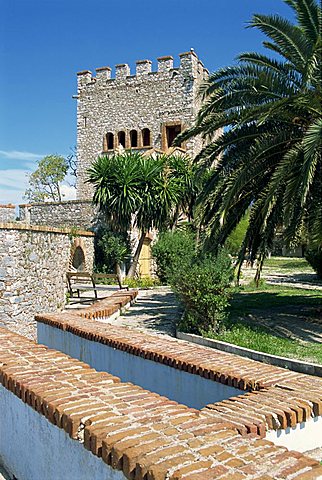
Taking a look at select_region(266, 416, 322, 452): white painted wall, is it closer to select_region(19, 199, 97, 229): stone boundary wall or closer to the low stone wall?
the low stone wall

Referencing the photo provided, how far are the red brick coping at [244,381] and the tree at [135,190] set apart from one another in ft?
44.9

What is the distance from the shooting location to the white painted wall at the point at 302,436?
284 cm

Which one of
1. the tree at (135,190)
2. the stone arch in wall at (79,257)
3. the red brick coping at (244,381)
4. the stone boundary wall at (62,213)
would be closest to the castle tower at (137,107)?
the stone boundary wall at (62,213)

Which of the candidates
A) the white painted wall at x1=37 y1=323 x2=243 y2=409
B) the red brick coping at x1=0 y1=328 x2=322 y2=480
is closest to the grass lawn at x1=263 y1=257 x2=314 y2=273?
the white painted wall at x1=37 y1=323 x2=243 y2=409

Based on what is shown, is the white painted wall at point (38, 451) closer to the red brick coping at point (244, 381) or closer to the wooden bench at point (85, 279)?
the red brick coping at point (244, 381)

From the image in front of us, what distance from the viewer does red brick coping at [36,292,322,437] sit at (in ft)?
9.19

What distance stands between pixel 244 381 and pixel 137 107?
2673cm

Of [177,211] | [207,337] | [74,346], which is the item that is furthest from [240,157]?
[177,211]

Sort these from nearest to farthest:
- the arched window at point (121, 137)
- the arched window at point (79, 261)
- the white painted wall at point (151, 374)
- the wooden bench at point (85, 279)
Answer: the white painted wall at point (151, 374)
the wooden bench at point (85, 279)
the arched window at point (79, 261)
the arched window at point (121, 137)

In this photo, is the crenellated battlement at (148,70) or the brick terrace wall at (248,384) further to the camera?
Answer: the crenellated battlement at (148,70)

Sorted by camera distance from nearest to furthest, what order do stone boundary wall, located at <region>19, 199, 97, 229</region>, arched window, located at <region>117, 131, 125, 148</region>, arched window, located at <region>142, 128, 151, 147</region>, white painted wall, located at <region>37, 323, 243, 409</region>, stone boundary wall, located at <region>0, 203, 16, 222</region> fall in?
white painted wall, located at <region>37, 323, 243, 409</region> < stone boundary wall, located at <region>0, 203, 16, 222</region> < stone boundary wall, located at <region>19, 199, 97, 229</region> < arched window, located at <region>142, 128, 151, 147</region> < arched window, located at <region>117, 131, 125, 148</region>

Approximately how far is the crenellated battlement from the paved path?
52.1 feet

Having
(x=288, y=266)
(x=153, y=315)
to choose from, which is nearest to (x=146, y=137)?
(x=288, y=266)

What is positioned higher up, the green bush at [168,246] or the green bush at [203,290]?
the green bush at [168,246]
